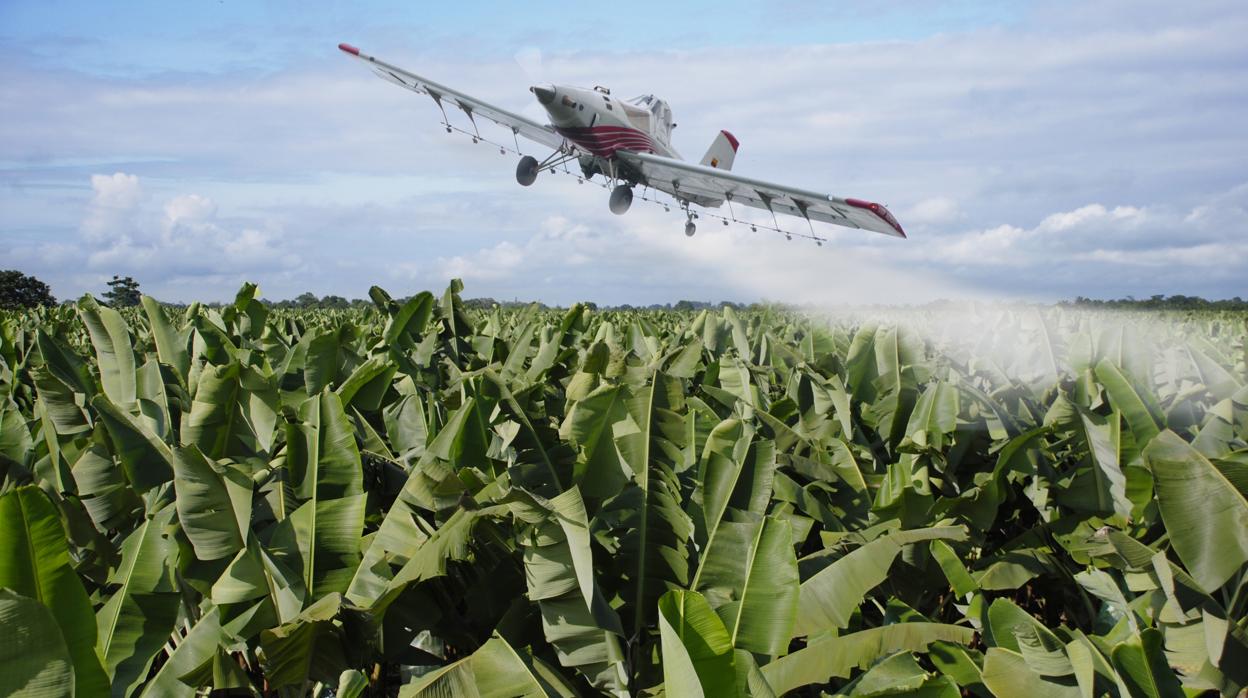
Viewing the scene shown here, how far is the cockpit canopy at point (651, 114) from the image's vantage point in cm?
3247

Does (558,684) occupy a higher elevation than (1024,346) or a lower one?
lower

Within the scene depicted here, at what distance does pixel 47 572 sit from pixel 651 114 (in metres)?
34.1

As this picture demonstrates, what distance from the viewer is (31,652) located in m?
1.26

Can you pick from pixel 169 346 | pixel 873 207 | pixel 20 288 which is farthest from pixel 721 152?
pixel 169 346

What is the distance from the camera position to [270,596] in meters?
1.78

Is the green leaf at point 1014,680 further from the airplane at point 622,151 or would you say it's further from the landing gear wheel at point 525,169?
the landing gear wheel at point 525,169

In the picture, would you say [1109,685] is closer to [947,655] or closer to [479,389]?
[947,655]

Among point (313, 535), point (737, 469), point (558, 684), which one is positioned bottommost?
point (558, 684)

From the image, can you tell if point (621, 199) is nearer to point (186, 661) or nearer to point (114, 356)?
point (114, 356)

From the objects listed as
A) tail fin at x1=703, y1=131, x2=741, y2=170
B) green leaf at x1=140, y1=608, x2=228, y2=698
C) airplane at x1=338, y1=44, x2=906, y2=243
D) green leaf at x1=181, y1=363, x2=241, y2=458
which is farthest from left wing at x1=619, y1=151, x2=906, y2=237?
green leaf at x1=140, y1=608, x2=228, y2=698

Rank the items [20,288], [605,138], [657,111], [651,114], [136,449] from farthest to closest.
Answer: [20,288]
[657,111]
[651,114]
[605,138]
[136,449]

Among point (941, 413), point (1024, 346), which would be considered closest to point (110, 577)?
point (941, 413)

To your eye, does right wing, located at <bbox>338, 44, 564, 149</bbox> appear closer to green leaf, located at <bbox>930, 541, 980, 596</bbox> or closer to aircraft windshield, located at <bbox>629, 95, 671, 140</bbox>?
aircraft windshield, located at <bbox>629, 95, 671, 140</bbox>

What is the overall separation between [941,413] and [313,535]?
1800 mm
